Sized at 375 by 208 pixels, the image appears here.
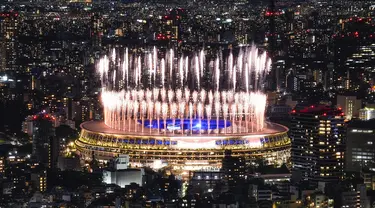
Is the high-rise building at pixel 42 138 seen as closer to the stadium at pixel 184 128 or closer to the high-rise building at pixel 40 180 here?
the stadium at pixel 184 128

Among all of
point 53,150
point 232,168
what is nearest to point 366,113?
point 53,150

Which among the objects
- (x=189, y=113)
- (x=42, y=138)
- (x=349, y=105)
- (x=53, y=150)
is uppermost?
(x=189, y=113)

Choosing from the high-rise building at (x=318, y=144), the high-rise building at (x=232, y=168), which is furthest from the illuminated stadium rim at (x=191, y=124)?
the high-rise building at (x=318, y=144)

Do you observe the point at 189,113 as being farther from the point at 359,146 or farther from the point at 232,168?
the point at 359,146

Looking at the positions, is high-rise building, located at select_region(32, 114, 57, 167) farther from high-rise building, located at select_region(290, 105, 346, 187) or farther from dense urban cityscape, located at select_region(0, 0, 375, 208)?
high-rise building, located at select_region(290, 105, 346, 187)

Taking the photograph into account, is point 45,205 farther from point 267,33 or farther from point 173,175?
point 267,33

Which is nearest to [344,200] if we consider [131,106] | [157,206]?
[157,206]
